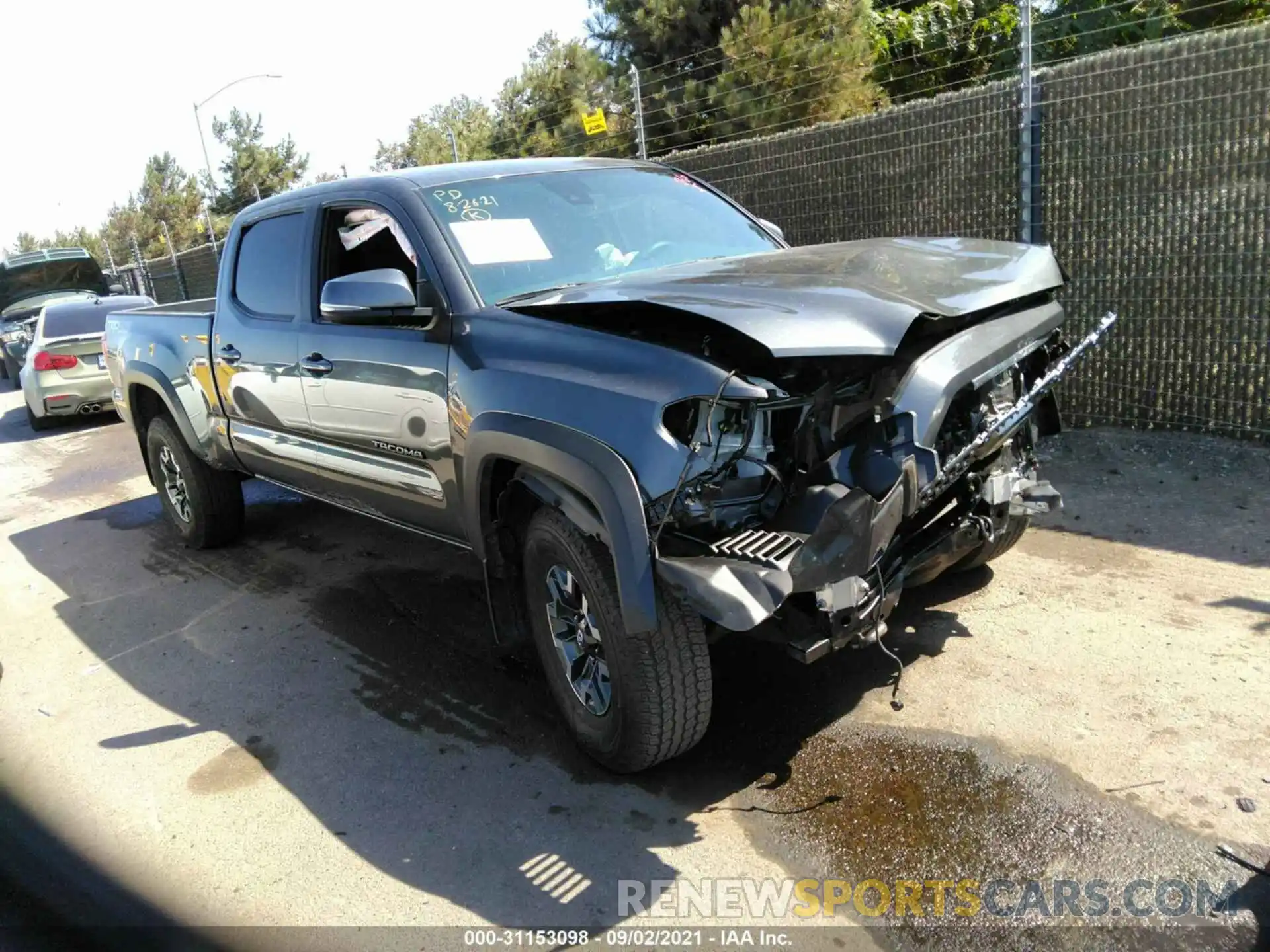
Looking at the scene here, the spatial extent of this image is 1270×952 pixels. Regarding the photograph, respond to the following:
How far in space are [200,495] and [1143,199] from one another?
6.13 meters

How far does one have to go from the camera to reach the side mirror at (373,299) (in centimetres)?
348

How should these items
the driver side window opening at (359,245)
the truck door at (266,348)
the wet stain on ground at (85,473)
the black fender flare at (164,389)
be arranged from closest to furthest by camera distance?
the driver side window opening at (359,245) < the truck door at (266,348) < the black fender flare at (164,389) < the wet stain on ground at (85,473)

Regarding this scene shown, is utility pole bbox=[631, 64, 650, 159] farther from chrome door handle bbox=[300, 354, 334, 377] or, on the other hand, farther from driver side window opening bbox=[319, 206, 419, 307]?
chrome door handle bbox=[300, 354, 334, 377]

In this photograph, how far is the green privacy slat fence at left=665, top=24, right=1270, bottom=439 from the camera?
18.1 ft

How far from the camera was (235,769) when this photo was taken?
12.0ft

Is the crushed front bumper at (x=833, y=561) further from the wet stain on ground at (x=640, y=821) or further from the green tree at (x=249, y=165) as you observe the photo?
the green tree at (x=249, y=165)

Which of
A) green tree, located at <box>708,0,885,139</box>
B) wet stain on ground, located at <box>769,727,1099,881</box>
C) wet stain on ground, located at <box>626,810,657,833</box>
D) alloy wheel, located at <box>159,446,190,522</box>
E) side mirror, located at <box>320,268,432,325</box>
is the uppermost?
green tree, located at <box>708,0,885,139</box>

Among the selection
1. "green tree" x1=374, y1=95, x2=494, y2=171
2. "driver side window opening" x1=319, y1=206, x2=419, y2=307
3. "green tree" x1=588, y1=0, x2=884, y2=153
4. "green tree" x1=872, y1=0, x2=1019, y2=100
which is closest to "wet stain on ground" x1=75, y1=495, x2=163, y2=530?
"driver side window opening" x1=319, y1=206, x2=419, y2=307

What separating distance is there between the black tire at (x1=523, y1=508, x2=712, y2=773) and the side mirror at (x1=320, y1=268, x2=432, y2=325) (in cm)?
98

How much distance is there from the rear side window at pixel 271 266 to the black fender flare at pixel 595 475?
6.16 ft

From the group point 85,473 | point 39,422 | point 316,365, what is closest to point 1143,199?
point 316,365

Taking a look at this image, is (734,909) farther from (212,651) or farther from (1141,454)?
(1141,454)

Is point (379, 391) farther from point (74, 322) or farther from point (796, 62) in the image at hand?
point (796, 62)

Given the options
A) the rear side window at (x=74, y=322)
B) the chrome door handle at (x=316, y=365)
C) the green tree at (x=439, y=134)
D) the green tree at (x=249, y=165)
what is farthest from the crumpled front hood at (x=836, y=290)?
the green tree at (x=249, y=165)
